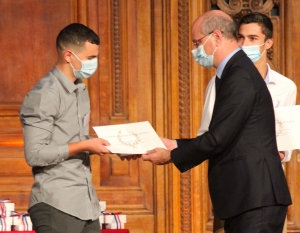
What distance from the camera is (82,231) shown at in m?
3.46

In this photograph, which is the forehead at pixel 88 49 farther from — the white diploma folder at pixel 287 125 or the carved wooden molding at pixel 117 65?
the carved wooden molding at pixel 117 65

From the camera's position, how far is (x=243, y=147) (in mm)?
3262

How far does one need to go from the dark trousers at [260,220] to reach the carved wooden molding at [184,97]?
2175 millimetres

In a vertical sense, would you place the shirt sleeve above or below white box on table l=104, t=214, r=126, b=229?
above

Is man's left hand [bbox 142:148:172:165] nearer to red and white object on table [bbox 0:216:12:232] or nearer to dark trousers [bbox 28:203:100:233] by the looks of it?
dark trousers [bbox 28:203:100:233]

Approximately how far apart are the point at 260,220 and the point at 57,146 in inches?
36.2

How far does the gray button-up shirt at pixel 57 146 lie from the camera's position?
3.36m

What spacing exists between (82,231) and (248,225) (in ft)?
2.45

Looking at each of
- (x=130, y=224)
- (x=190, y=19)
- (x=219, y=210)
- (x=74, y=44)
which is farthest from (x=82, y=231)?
(x=190, y=19)

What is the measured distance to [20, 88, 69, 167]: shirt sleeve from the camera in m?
3.35

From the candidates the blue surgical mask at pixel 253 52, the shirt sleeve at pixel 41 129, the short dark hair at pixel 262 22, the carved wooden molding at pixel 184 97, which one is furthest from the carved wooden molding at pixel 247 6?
the shirt sleeve at pixel 41 129

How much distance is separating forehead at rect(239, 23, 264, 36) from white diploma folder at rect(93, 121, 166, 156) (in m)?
0.88

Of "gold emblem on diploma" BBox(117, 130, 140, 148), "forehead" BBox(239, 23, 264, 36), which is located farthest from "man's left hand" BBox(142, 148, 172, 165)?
"forehead" BBox(239, 23, 264, 36)

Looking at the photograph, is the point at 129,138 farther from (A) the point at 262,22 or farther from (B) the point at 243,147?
(A) the point at 262,22
